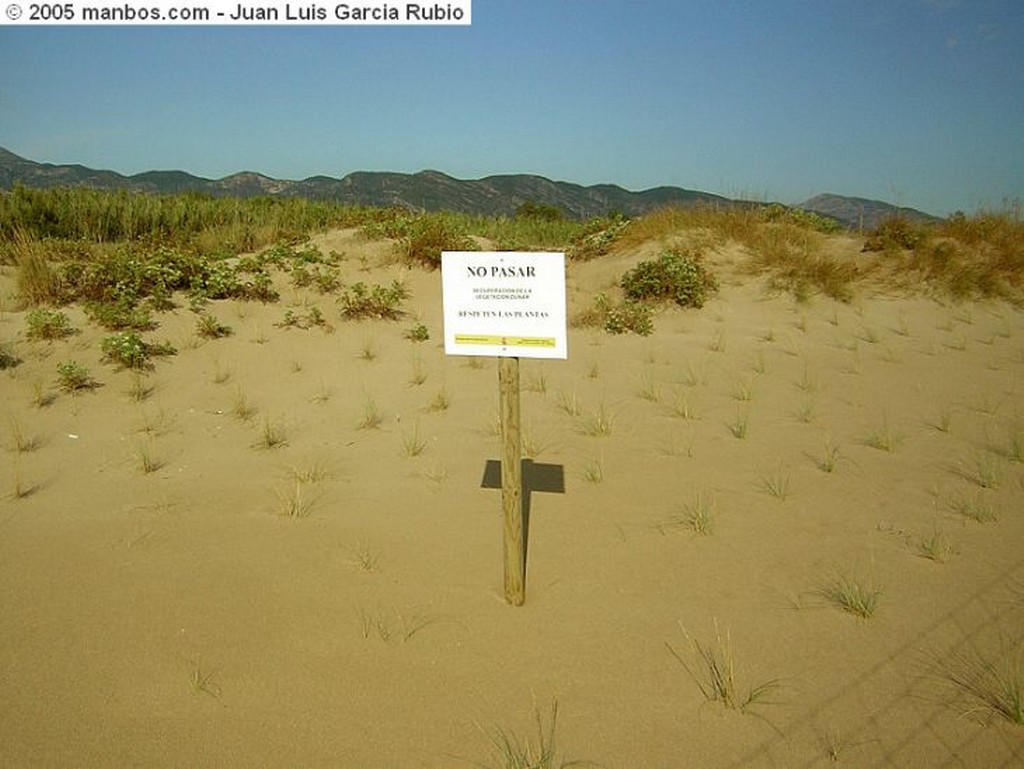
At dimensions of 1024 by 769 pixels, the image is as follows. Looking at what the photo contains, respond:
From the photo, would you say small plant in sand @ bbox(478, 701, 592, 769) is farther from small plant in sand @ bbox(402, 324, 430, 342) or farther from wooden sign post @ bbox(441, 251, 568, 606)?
small plant in sand @ bbox(402, 324, 430, 342)

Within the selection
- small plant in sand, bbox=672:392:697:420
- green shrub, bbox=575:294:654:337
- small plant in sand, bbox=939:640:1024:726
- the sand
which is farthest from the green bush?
small plant in sand, bbox=939:640:1024:726

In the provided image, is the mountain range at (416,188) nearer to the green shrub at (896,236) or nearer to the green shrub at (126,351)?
the green shrub at (896,236)

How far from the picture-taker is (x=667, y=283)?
1105 cm

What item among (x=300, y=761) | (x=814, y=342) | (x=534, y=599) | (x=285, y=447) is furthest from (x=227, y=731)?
(x=814, y=342)

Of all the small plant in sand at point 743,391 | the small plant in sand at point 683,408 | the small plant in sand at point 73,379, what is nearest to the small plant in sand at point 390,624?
the small plant in sand at point 683,408

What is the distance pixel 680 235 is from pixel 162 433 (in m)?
10.2

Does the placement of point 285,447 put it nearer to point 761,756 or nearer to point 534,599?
point 534,599

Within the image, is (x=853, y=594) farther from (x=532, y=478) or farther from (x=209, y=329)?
(x=209, y=329)

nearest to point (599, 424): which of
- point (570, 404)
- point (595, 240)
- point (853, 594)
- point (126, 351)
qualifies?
point (570, 404)

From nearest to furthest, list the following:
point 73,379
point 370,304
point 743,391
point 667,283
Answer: point 73,379
point 743,391
point 370,304
point 667,283

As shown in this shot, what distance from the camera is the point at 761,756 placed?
261 centimetres

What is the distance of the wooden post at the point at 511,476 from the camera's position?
3385 mm

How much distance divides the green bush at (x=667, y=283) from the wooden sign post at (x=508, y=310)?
805 cm

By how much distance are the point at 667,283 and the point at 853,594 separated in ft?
26.4
